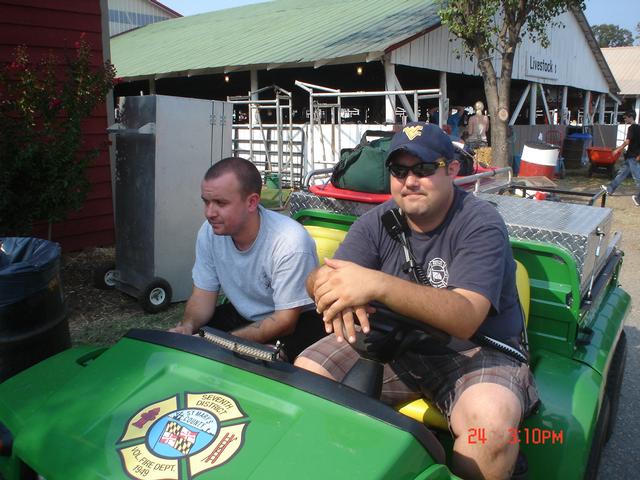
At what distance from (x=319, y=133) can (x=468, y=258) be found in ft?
34.9

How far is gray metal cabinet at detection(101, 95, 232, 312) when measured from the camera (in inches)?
189

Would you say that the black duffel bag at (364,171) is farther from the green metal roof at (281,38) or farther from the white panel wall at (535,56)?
the white panel wall at (535,56)

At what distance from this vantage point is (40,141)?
193 inches

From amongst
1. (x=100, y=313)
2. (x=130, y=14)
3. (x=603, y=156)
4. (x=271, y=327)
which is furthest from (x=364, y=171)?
(x=130, y=14)

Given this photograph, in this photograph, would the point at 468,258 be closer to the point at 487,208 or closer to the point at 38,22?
the point at 487,208

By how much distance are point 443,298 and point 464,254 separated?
303mm

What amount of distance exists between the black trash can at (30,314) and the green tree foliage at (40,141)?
1696mm

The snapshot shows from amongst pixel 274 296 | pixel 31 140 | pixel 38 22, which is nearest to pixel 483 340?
pixel 274 296

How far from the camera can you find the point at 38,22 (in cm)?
626

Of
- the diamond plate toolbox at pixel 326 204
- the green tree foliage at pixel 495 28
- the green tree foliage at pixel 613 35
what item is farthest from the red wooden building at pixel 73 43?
the green tree foliage at pixel 613 35

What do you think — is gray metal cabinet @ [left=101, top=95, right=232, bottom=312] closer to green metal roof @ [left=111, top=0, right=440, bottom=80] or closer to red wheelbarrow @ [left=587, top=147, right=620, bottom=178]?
green metal roof @ [left=111, top=0, right=440, bottom=80]

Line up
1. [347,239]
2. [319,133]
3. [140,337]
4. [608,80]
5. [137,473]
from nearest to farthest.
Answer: [137,473] < [140,337] < [347,239] < [319,133] < [608,80]

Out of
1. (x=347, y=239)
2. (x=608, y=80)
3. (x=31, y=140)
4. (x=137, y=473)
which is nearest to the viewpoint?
(x=137, y=473)
